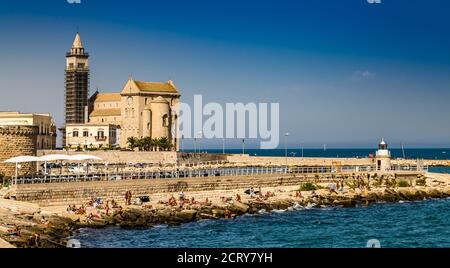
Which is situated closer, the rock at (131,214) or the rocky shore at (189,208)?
the rocky shore at (189,208)

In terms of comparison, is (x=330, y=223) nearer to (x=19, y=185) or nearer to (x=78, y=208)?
(x=78, y=208)

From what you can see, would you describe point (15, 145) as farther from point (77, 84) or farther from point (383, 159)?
point (77, 84)

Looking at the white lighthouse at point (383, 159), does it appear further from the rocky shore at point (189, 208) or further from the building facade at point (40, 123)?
the building facade at point (40, 123)

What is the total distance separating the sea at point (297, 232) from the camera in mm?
26797

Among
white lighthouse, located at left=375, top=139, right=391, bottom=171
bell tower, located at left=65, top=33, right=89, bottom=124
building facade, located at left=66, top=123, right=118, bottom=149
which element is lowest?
white lighthouse, located at left=375, top=139, right=391, bottom=171

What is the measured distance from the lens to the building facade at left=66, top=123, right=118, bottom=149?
105m

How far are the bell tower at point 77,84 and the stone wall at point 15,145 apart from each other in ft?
235

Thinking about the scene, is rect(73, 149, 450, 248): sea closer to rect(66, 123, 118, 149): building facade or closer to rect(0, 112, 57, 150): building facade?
rect(0, 112, 57, 150): building facade

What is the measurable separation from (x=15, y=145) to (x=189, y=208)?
46.7ft

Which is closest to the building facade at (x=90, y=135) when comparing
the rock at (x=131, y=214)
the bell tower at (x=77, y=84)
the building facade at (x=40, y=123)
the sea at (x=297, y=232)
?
the bell tower at (x=77, y=84)

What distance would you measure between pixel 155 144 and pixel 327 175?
49667 mm

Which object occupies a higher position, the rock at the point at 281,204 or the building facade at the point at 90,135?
the building facade at the point at 90,135

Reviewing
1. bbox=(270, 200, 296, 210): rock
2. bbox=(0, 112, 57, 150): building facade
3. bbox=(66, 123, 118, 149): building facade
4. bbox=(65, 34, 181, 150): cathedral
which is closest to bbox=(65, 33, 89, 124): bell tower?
bbox=(65, 34, 181, 150): cathedral
